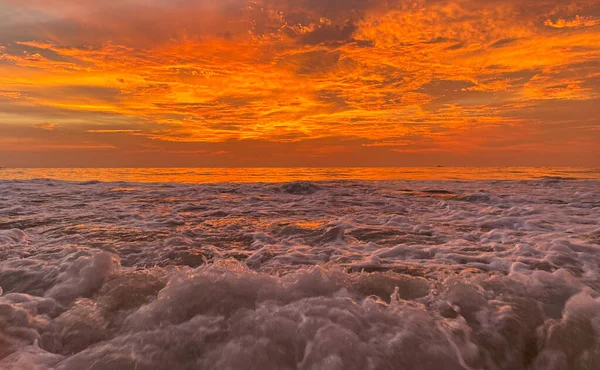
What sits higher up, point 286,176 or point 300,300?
point 300,300

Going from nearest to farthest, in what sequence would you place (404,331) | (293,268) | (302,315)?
(404,331) < (302,315) < (293,268)

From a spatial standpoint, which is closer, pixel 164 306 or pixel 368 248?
pixel 164 306

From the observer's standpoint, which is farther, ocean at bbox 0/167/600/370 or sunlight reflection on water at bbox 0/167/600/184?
sunlight reflection on water at bbox 0/167/600/184

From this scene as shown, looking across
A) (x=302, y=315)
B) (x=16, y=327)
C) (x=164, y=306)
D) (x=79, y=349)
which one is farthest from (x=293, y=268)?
(x=16, y=327)

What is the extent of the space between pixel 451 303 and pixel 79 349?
11.9ft

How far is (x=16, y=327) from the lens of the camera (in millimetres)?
3195

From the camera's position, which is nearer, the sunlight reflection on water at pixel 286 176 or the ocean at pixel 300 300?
the ocean at pixel 300 300

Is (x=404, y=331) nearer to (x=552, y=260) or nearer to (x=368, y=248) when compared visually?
(x=368, y=248)

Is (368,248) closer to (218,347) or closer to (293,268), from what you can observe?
(293,268)

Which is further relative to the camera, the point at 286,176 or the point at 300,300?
the point at 286,176

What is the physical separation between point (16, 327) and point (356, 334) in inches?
126

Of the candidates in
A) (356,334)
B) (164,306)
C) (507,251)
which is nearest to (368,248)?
(507,251)

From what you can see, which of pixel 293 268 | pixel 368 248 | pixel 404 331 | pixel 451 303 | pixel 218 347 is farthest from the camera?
pixel 368 248

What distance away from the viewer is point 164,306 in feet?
11.4
